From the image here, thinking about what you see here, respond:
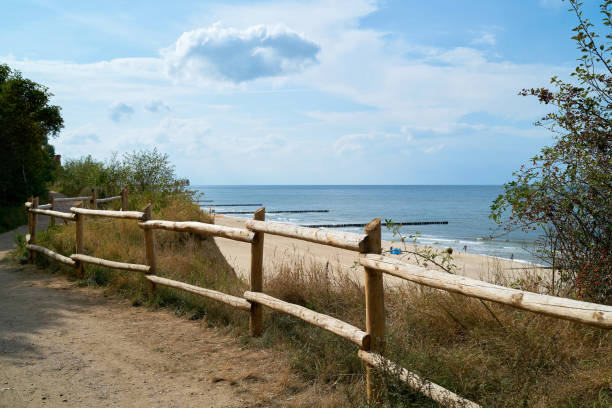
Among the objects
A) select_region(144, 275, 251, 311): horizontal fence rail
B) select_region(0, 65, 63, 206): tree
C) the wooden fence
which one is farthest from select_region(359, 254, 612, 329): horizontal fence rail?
select_region(0, 65, 63, 206): tree

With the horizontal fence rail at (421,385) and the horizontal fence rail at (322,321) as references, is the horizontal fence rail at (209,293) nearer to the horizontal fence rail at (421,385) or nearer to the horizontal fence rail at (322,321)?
the horizontal fence rail at (322,321)

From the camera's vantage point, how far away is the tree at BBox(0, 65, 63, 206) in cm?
2045

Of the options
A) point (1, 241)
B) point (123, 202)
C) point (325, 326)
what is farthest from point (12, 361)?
point (1, 241)

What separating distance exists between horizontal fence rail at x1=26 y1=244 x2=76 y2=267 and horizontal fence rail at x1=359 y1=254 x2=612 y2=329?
705 centimetres

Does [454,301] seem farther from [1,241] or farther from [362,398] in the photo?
[1,241]

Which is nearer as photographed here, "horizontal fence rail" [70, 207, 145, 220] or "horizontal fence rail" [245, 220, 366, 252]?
"horizontal fence rail" [245, 220, 366, 252]

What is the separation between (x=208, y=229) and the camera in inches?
243

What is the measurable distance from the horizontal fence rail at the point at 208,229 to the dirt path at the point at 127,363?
125 centimetres

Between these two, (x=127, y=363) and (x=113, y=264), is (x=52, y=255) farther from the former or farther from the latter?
(x=127, y=363)

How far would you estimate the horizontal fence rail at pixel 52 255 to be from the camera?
29.3 ft

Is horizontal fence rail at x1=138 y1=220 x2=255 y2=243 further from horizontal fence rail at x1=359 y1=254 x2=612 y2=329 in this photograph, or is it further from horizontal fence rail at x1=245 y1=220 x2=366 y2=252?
horizontal fence rail at x1=359 y1=254 x2=612 y2=329

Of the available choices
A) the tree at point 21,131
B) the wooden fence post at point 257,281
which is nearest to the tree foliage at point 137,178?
the tree at point 21,131

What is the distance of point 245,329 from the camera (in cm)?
586

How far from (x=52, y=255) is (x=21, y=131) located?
14.4 metres
